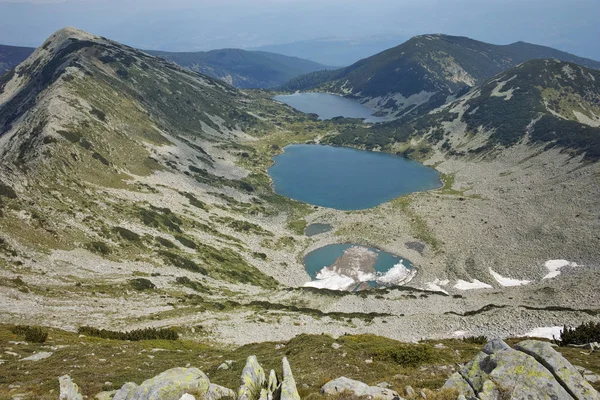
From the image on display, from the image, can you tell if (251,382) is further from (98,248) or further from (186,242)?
(186,242)

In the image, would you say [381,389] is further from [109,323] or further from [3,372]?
[109,323]

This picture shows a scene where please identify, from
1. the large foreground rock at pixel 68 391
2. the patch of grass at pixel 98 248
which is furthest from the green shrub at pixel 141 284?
the large foreground rock at pixel 68 391

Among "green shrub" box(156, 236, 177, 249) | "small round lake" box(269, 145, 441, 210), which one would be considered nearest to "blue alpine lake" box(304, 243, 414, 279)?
"small round lake" box(269, 145, 441, 210)

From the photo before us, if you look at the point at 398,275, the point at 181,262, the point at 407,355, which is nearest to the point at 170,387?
the point at 407,355

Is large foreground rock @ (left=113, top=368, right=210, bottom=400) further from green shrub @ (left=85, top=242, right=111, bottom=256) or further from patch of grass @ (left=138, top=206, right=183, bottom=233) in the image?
patch of grass @ (left=138, top=206, right=183, bottom=233)

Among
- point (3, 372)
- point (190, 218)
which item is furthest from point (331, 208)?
point (3, 372)

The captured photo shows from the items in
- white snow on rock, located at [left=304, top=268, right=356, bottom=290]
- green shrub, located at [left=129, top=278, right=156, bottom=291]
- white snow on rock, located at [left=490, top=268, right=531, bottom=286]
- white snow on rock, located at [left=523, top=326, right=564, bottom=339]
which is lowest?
white snow on rock, located at [left=304, top=268, right=356, bottom=290]
